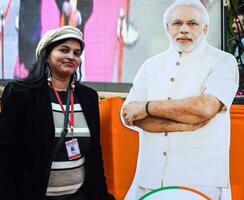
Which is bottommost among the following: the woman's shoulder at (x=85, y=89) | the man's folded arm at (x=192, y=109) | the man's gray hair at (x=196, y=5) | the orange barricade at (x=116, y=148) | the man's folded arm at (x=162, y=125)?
the orange barricade at (x=116, y=148)

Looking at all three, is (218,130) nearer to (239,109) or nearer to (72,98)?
(239,109)

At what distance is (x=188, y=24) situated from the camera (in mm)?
2107

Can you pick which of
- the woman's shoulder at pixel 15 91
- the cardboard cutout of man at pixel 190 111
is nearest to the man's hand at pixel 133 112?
the cardboard cutout of man at pixel 190 111

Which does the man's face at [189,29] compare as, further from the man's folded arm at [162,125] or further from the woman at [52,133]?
the woman at [52,133]

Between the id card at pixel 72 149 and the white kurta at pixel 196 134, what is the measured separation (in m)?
0.45

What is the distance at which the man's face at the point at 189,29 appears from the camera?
2.11m

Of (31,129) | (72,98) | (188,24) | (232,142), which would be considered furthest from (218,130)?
(31,129)

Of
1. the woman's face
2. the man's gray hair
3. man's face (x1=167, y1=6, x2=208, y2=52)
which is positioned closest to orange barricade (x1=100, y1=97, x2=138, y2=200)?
the woman's face

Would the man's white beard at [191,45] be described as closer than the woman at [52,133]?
No

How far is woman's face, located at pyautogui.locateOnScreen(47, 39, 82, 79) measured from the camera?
2.04m

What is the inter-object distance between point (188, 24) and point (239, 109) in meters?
0.58

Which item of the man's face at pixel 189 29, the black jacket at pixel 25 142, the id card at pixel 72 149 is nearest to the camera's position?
the black jacket at pixel 25 142

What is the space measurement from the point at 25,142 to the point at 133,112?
2.22 ft

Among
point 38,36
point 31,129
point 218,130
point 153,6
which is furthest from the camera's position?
point 38,36
